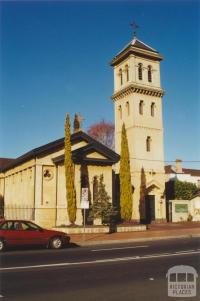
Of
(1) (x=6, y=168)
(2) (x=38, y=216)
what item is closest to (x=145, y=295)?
(2) (x=38, y=216)

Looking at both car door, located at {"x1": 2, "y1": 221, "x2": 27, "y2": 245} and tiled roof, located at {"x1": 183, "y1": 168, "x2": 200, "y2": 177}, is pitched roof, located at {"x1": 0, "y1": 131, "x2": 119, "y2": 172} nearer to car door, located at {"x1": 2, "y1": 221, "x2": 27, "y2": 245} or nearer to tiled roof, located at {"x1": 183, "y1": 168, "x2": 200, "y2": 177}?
car door, located at {"x1": 2, "y1": 221, "x2": 27, "y2": 245}

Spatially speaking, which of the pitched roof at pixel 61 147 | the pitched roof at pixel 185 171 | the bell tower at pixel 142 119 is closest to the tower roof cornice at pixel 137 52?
the bell tower at pixel 142 119

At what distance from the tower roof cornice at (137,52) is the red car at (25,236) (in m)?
25.8

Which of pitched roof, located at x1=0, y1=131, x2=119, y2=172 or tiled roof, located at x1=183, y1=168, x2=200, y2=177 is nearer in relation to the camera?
pitched roof, located at x1=0, y1=131, x2=119, y2=172

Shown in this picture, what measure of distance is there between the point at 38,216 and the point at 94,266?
17517 millimetres

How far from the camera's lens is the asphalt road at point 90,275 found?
784cm

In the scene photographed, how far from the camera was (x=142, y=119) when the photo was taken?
37.5 meters

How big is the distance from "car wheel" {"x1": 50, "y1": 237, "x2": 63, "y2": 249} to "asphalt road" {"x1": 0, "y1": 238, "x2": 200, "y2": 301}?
2553 mm

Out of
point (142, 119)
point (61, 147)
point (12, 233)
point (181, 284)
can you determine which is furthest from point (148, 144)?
point (181, 284)

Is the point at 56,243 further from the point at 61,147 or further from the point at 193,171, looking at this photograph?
the point at 193,171

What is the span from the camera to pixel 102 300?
738 cm

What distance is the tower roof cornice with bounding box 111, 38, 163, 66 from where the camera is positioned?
125ft

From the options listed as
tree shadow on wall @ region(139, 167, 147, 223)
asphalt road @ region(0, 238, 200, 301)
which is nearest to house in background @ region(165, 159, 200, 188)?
tree shadow on wall @ region(139, 167, 147, 223)

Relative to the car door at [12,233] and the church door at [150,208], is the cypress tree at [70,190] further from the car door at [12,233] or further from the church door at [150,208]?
the church door at [150,208]
